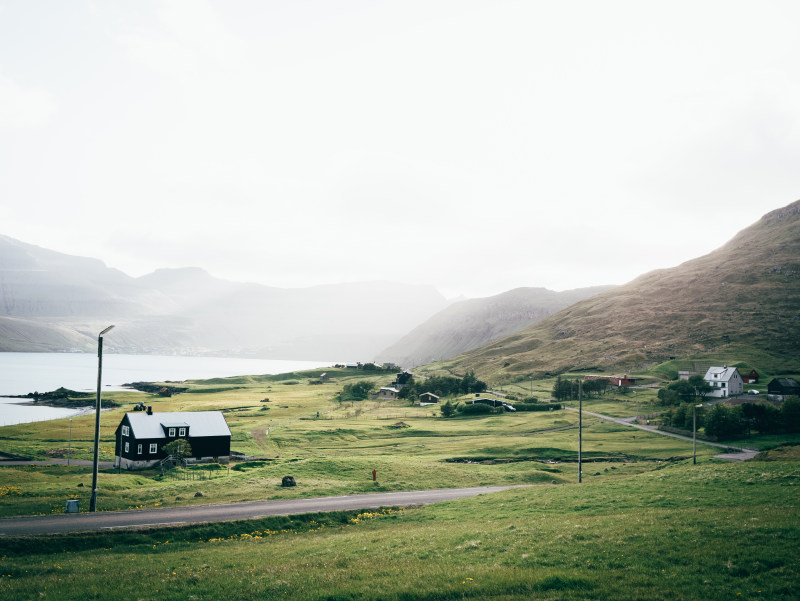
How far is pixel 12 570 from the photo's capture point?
24.1m

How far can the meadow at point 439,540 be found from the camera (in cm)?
1792

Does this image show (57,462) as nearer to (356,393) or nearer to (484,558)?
(484,558)

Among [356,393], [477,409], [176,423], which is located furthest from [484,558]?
[356,393]

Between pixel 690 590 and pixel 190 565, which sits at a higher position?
pixel 690 590

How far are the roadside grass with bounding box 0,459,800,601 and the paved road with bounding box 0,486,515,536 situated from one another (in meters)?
2.90

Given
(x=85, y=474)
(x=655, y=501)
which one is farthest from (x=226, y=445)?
(x=655, y=501)

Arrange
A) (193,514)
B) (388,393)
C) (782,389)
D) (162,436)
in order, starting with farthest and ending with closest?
(388,393) < (782,389) < (162,436) < (193,514)

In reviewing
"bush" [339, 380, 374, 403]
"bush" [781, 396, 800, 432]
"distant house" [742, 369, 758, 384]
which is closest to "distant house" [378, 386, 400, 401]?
"bush" [339, 380, 374, 403]

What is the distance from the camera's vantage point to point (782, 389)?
129 metres

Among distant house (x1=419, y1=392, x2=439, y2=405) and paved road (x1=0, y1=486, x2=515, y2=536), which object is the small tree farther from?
distant house (x1=419, y1=392, x2=439, y2=405)

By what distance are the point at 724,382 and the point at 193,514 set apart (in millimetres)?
148099

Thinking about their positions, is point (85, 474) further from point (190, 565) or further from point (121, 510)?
point (190, 565)

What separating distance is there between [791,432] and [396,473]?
78.5 metres

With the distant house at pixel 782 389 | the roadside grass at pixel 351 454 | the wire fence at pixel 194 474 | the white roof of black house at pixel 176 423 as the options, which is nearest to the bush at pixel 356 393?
the roadside grass at pixel 351 454
